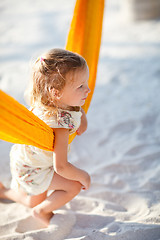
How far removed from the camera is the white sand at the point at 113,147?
4.22 feet

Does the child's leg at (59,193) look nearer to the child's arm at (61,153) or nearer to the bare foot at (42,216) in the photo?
the bare foot at (42,216)

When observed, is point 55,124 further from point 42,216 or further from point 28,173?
point 42,216

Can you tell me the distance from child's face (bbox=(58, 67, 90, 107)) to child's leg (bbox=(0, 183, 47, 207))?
1.72ft

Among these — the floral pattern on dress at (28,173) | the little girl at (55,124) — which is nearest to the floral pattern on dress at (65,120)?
the little girl at (55,124)

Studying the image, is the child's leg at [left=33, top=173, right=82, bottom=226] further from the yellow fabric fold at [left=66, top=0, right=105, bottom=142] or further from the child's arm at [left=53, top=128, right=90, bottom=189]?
the yellow fabric fold at [left=66, top=0, right=105, bottom=142]

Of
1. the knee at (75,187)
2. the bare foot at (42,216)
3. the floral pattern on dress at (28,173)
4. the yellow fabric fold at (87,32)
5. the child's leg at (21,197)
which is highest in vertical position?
the yellow fabric fold at (87,32)

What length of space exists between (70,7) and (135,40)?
2084 mm

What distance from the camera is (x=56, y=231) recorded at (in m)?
1.26

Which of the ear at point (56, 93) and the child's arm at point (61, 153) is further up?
the ear at point (56, 93)

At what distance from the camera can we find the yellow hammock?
3.15 ft

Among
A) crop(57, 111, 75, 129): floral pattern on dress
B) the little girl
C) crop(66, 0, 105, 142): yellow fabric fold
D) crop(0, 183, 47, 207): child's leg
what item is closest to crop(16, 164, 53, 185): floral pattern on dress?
the little girl

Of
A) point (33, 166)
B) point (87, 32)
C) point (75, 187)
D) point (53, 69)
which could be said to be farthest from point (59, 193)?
point (87, 32)

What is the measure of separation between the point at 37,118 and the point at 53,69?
0.60ft

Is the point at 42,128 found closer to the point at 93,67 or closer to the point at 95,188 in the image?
the point at 93,67
